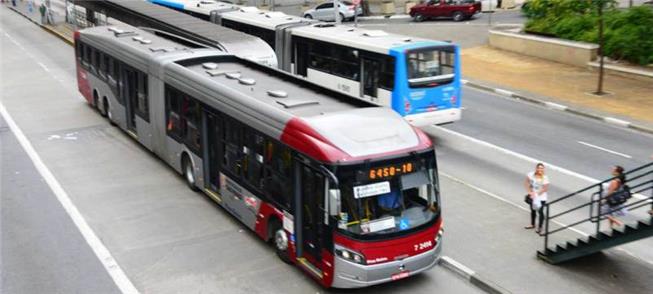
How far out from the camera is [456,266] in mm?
12875

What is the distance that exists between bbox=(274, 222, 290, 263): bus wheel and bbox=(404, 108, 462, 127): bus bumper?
8.34 m

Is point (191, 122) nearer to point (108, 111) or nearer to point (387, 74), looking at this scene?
point (387, 74)

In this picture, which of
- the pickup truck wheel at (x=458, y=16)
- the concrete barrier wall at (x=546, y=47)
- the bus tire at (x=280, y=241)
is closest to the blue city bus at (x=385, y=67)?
the bus tire at (x=280, y=241)

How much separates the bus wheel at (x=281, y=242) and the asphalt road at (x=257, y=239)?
23cm

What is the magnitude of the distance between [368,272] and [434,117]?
1053 cm

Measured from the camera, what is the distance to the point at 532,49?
1356 inches

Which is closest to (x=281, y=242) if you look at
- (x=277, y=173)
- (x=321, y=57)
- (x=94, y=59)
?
(x=277, y=173)

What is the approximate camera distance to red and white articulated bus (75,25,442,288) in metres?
11.1

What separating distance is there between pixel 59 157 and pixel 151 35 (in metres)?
5.12

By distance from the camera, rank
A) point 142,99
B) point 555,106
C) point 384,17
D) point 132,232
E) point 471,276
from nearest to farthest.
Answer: point 471,276 → point 132,232 → point 142,99 → point 555,106 → point 384,17

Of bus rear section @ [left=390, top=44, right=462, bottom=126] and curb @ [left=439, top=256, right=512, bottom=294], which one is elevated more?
bus rear section @ [left=390, top=44, right=462, bottom=126]

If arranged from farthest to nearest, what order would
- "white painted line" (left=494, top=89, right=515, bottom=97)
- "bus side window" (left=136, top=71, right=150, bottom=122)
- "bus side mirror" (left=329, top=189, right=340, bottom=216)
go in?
"white painted line" (left=494, top=89, right=515, bottom=97)
"bus side window" (left=136, top=71, right=150, bottom=122)
"bus side mirror" (left=329, top=189, right=340, bottom=216)

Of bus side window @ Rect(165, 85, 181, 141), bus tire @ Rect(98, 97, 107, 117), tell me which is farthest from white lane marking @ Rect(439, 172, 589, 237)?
bus tire @ Rect(98, 97, 107, 117)

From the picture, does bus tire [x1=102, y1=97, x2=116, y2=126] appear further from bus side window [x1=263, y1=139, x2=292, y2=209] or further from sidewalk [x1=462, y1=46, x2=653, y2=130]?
sidewalk [x1=462, y1=46, x2=653, y2=130]
